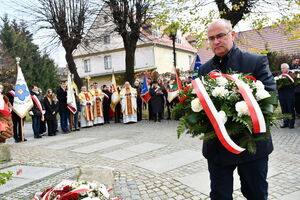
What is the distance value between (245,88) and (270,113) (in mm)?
294

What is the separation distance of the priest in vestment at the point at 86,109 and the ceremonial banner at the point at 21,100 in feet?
10.0

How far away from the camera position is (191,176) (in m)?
4.68

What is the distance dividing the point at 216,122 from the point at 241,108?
21 centimetres

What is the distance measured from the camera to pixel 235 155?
2.36 m

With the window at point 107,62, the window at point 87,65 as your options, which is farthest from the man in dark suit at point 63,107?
the window at point 87,65

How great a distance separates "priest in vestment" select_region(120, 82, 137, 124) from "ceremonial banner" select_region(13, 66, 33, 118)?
4.50 meters

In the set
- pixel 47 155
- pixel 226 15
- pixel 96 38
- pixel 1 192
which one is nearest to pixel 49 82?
pixel 96 38

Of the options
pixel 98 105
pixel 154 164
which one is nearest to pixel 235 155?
pixel 154 164

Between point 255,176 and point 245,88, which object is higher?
point 245,88

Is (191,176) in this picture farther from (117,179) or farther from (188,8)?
(188,8)

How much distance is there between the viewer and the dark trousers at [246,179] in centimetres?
238

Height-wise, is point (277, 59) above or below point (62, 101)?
above

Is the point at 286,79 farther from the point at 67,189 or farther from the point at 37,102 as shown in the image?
the point at 37,102

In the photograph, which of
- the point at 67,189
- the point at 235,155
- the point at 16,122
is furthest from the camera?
the point at 16,122
